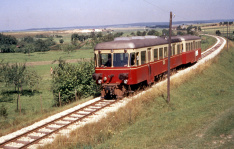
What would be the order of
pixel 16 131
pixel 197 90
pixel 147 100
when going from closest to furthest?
pixel 16 131 → pixel 147 100 → pixel 197 90

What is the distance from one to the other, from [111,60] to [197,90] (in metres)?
8.39

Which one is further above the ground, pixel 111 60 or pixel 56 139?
pixel 111 60

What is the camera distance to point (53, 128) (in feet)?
42.4

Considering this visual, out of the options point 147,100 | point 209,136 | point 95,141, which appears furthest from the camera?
point 147,100

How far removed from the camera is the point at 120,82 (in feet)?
56.4

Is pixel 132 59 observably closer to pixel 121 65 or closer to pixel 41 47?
pixel 121 65

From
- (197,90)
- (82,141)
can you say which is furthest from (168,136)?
(197,90)

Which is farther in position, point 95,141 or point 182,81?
point 182,81

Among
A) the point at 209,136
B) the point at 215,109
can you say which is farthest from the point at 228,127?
the point at 215,109

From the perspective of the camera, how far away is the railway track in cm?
1128

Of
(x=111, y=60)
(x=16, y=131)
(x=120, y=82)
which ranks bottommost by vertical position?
(x=16, y=131)

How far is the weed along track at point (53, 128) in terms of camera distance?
11305 mm

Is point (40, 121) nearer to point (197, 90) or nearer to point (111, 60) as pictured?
point (111, 60)

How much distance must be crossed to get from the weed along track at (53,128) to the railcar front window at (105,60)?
2403 millimetres
